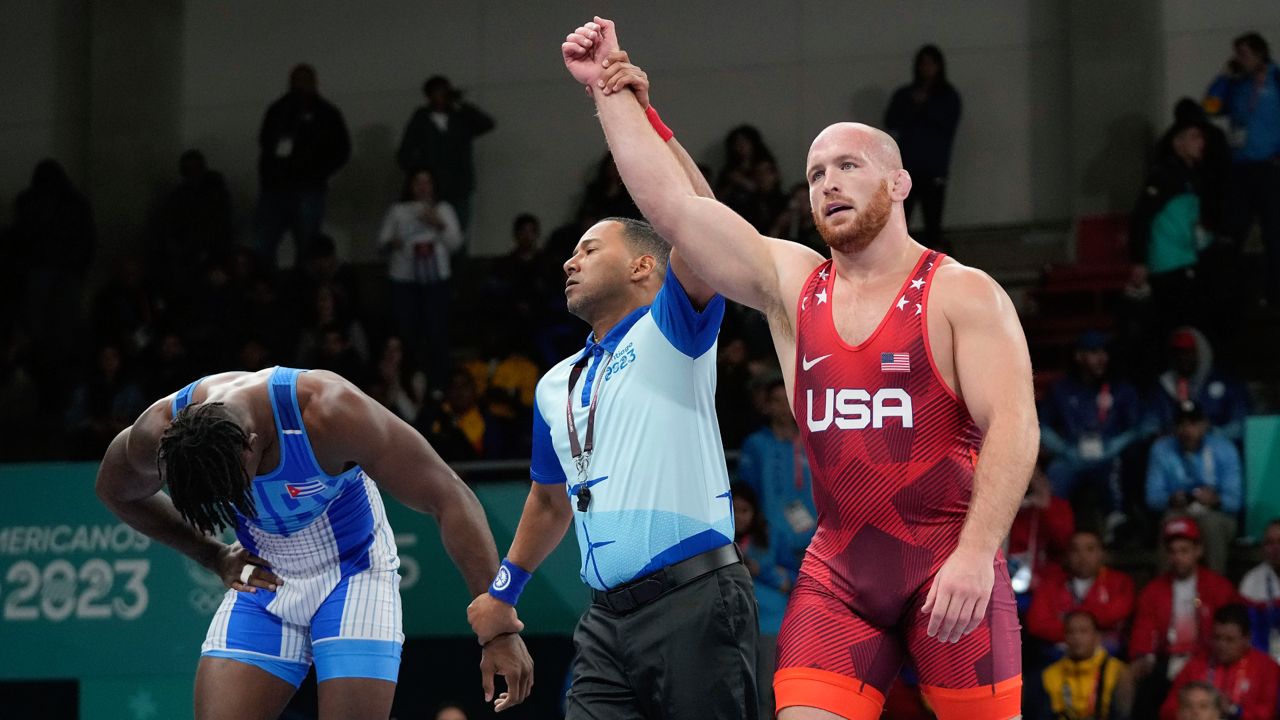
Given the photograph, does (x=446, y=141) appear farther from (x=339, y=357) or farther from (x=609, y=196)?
(x=339, y=357)

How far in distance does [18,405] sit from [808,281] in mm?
11313

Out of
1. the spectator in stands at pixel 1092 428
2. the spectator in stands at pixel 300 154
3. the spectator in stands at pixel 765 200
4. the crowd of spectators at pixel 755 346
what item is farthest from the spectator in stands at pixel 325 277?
the spectator in stands at pixel 1092 428

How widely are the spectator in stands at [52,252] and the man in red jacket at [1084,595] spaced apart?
354 inches

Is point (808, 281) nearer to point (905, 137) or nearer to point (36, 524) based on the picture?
point (36, 524)

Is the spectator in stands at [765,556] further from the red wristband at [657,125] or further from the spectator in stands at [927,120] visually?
the spectator in stands at [927,120]

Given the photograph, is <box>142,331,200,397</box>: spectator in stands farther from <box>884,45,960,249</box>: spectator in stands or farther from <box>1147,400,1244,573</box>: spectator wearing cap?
<box>1147,400,1244,573</box>: spectator wearing cap

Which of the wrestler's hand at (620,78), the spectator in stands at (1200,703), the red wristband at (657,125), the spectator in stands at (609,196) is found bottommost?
the spectator in stands at (1200,703)

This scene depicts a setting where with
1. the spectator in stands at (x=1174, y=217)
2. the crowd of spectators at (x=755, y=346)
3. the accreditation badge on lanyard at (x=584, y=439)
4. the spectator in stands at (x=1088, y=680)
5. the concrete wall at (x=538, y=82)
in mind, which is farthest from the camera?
the concrete wall at (x=538, y=82)

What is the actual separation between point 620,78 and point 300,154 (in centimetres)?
1057

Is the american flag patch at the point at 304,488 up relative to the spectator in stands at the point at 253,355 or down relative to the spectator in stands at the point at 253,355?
down

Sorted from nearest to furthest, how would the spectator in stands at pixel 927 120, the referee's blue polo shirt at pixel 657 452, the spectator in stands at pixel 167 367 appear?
the referee's blue polo shirt at pixel 657 452 → the spectator in stands at pixel 167 367 → the spectator in stands at pixel 927 120

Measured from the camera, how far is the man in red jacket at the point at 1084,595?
955 centimetres

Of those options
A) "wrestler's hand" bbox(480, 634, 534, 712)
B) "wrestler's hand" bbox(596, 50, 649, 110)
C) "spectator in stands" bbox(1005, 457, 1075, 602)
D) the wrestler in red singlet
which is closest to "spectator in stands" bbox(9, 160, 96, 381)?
"spectator in stands" bbox(1005, 457, 1075, 602)

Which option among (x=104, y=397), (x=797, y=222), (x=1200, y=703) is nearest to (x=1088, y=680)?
(x=1200, y=703)
